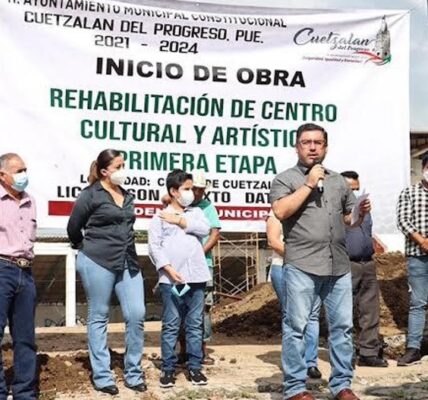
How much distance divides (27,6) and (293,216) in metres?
3.56

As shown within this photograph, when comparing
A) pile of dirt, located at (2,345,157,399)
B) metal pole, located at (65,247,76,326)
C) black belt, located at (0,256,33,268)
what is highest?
black belt, located at (0,256,33,268)

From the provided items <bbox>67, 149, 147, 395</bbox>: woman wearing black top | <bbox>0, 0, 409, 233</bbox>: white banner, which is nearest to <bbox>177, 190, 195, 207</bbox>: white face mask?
<bbox>67, 149, 147, 395</bbox>: woman wearing black top

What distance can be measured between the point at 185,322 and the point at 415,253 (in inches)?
98.7

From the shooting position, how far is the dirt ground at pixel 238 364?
630 centimetres

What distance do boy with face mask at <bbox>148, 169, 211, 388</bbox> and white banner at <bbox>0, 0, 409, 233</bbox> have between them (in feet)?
3.37

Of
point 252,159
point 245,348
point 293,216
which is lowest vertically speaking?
point 245,348

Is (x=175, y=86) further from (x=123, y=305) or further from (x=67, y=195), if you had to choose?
(x=123, y=305)

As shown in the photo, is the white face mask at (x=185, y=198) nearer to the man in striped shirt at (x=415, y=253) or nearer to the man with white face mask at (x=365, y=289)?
the man with white face mask at (x=365, y=289)

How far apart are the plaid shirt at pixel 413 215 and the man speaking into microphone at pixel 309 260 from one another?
2284 millimetres

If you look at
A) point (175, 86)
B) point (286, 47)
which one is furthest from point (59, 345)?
point (286, 47)

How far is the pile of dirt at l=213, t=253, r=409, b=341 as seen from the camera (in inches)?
405

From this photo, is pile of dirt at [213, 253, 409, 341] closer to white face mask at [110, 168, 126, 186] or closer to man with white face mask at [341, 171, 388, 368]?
man with white face mask at [341, 171, 388, 368]

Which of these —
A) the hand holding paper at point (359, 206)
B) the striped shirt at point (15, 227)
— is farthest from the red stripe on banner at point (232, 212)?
the hand holding paper at point (359, 206)

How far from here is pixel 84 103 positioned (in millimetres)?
7633
